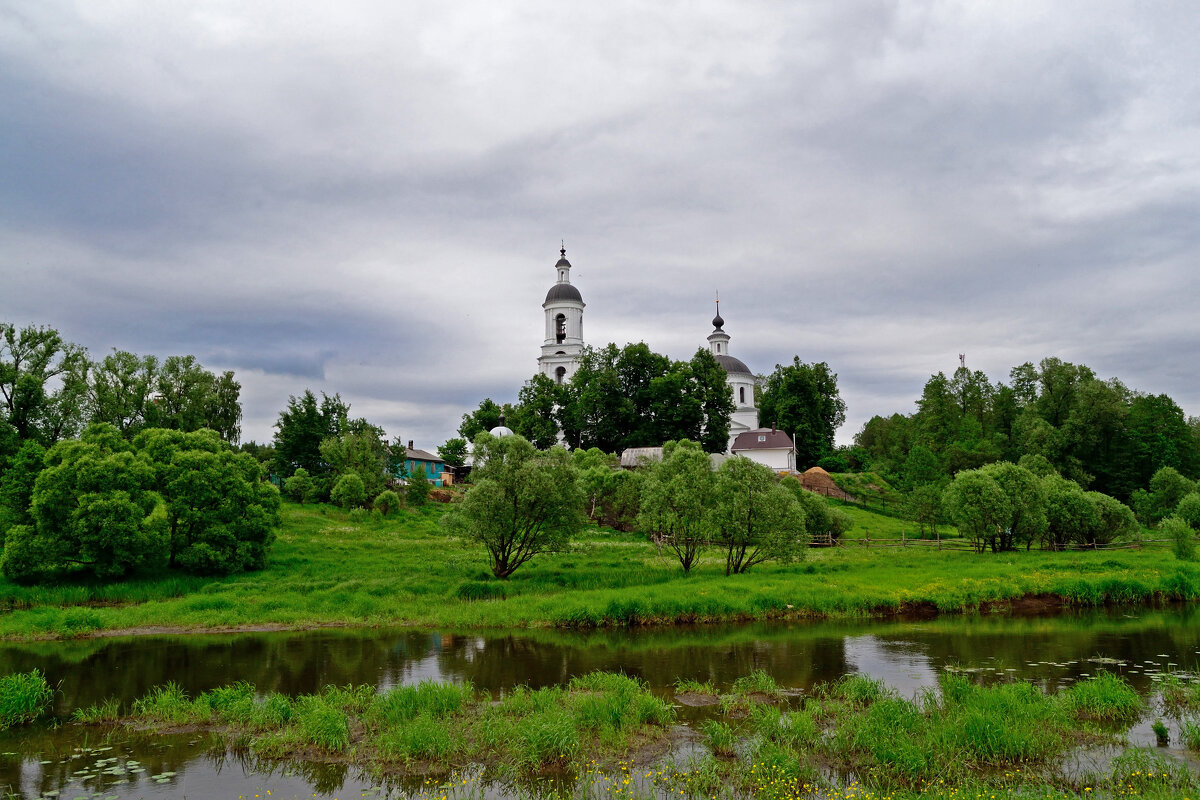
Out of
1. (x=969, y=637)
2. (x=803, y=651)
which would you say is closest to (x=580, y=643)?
(x=803, y=651)

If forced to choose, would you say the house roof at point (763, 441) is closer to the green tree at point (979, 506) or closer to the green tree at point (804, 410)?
the green tree at point (804, 410)

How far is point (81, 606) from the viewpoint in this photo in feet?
78.5

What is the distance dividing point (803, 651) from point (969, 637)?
17.4ft

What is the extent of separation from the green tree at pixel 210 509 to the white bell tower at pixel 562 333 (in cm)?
5123

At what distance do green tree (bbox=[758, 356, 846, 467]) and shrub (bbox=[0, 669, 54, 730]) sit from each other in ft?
243

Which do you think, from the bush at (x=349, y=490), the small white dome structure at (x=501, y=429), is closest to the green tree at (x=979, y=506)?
the bush at (x=349, y=490)

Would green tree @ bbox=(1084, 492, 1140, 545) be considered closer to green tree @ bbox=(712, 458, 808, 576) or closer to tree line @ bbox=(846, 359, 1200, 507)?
tree line @ bbox=(846, 359, 1200, 507)

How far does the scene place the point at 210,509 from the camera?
28.6 m

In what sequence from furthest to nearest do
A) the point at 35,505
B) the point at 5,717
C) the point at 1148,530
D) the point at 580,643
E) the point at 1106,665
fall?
the point at 1148,530, the point at 35,505, the point at 580,643, the point at 1106,665, the point at 5,717

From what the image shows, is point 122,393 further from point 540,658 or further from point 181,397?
point 540,658

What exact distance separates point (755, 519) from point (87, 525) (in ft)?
80.3

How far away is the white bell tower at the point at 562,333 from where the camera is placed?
8050 cm

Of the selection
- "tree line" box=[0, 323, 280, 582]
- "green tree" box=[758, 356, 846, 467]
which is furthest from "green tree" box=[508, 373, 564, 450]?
"tree line" box=[0, 323, 280, 582]

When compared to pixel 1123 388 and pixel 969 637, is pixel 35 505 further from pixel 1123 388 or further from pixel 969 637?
pixel 1123 388
